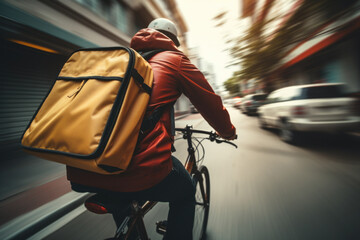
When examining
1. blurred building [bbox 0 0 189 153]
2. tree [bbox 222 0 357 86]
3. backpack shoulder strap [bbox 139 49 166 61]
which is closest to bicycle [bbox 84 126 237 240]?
backpack shoulder strap [bbox 139 49 166 61]

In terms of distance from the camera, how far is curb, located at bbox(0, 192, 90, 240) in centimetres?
194

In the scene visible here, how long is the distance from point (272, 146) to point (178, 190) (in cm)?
468

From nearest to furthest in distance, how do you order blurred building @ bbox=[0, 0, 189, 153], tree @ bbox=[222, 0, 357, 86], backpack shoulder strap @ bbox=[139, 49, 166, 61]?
backpack shoulder strap @ bbox=[139, 49, 166, 61]
tree @ bbox=[222, 0, 357, 86]
blurred building @ bbox=[0, 0, 189, 153]

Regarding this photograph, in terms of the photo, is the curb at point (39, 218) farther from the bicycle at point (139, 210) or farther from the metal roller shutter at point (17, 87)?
the metal roller shutter at point (17, 87)

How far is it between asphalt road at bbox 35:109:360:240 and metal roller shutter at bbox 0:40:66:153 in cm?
446

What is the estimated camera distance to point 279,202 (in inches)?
90.6

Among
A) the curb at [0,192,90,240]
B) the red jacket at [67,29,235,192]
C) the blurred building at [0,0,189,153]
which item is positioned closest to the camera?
the red jacket at [67,29,235,192]

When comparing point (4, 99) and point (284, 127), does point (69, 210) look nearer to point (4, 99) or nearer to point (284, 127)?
point (4, 99)

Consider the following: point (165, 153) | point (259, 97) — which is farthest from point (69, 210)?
point (259, 97)

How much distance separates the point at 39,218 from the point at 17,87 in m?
4.99

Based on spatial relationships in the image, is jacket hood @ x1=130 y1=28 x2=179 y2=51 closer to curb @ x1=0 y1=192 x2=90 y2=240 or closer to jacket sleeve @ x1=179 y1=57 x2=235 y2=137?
jacket sleeve @ x1=179 y1=57 x2=235 y2=137

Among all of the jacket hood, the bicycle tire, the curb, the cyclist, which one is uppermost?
the jacket hood

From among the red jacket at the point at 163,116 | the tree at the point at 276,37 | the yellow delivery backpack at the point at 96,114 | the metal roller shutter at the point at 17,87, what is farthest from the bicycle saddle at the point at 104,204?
the metal roller shutter at the point at 17,87

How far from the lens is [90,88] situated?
0.79 m
